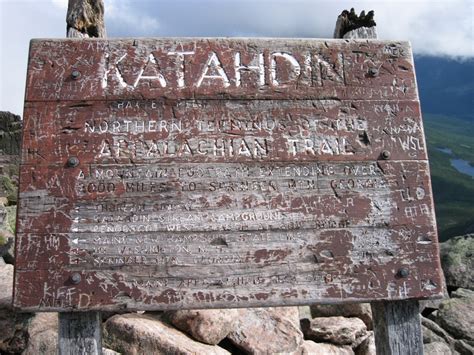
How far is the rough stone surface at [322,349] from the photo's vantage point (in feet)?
21.4

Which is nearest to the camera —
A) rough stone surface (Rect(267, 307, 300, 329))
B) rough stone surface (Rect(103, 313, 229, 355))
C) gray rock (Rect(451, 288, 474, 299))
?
rough stone surface (Rect(103, 313, 229, 355))

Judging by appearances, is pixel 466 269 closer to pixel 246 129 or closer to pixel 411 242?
pixel 411 242

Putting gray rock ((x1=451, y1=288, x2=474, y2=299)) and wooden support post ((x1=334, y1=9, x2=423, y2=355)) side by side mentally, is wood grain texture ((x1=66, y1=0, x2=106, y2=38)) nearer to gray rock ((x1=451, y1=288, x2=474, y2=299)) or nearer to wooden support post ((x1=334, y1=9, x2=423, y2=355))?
wooden support post ((x1=334, y1=9, x2=423, y2=355))

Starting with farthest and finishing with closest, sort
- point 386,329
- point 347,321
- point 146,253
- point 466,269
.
Answer: point 466,269
point 347,321
point 386,329
point 146,253

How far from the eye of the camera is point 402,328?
4047 mm

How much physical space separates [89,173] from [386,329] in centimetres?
288

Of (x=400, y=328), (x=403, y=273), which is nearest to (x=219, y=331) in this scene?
(x=400, y=328)

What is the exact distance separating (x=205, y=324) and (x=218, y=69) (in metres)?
3.63

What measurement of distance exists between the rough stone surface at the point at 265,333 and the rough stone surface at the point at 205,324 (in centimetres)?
20

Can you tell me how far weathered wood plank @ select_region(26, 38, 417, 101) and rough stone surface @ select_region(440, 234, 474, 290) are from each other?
30.9 ft

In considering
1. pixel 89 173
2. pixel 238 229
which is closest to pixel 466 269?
pixel 238 229

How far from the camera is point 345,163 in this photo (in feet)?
13.4

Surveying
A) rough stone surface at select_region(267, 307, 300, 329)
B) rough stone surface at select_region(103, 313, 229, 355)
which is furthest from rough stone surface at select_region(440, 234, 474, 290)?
rough stone surface at select_region(103, 313, 229, 355)

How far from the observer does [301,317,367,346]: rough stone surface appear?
23.2 ft
